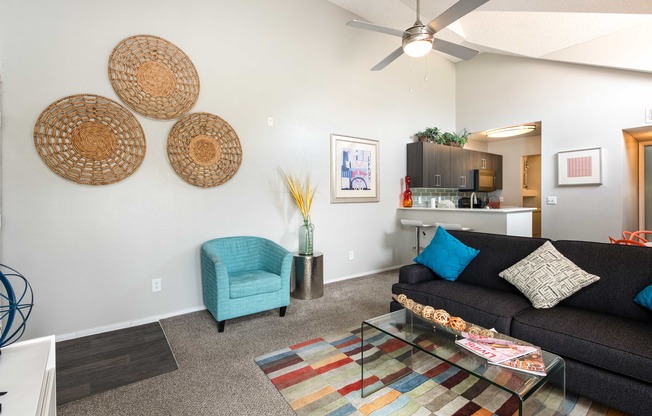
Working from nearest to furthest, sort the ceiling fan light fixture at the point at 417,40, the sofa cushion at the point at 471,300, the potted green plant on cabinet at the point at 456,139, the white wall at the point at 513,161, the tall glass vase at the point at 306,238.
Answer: the sofa cushion at the point at 471,300, the ceiling fan light fixture at the point at 417,40, the tall glass vase at the point at 306,238, the potted green plant on cabinet at the point at 456,139, the white wall at the point at 513,161

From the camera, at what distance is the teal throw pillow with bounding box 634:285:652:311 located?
1.86m

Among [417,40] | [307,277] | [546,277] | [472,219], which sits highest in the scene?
[417,40]

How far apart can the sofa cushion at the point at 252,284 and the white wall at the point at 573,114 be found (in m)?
4.46

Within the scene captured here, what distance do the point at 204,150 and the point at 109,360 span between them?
198 centimetres

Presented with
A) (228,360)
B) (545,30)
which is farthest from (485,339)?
(545,30)

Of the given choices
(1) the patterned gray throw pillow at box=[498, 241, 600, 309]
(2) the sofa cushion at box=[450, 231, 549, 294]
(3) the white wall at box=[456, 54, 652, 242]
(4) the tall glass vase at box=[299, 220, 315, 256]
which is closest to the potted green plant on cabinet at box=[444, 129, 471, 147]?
(3) the white wall at box=[456, 54, 652, 242]

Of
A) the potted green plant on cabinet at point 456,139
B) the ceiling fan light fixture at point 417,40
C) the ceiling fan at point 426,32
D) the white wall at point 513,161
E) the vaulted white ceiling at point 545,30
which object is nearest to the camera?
the ceiling fan at point 426,32

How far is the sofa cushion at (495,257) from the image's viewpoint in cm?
→ 257

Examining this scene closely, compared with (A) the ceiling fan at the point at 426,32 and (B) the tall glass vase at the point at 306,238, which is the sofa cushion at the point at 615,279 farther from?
(B) the tall glass vase at the point at 306,238

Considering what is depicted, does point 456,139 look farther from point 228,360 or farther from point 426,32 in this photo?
point 228,360

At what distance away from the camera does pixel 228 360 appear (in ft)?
7.65

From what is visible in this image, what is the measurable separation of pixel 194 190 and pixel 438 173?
387 cm

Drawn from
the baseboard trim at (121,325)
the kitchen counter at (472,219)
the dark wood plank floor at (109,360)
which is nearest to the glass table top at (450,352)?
the dark wood plank floor at (109,360)

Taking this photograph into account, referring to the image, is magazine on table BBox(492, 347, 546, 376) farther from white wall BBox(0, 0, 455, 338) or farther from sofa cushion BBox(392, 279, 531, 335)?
white wall BBox(0, 0, 455, 338)
